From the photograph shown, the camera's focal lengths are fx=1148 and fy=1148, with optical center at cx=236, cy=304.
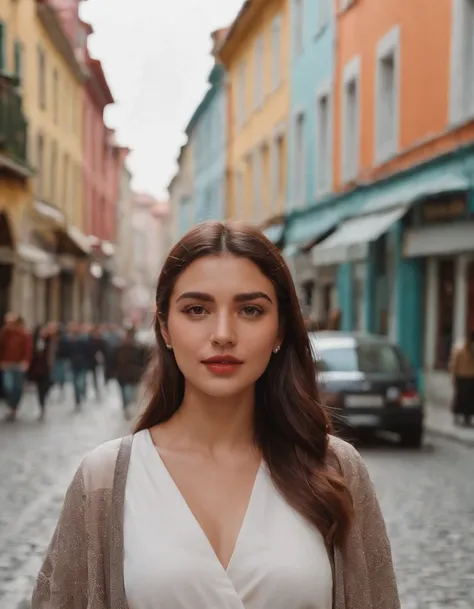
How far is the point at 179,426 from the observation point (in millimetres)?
2363

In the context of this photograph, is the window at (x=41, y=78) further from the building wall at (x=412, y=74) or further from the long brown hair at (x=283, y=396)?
the long brown hair at (x=283, y=396)

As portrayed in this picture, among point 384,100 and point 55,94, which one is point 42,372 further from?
point 55,94

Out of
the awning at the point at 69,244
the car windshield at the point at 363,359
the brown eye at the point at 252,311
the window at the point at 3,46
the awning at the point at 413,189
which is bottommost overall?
the car windshield at the point at 363,359

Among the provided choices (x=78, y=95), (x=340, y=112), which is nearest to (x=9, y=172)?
(x=340, y=112)

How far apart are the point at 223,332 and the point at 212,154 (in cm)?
4940

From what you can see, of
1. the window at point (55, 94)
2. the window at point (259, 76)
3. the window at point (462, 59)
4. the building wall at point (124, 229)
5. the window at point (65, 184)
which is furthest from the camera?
the building wall at point (124, 229)

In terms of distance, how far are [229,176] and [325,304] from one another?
597 inches

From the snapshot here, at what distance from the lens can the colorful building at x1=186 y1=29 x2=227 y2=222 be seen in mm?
46000

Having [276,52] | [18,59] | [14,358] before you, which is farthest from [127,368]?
[276,52]

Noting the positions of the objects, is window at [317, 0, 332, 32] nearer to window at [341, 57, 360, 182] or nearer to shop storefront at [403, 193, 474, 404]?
window at [341, 57, 360, 182]

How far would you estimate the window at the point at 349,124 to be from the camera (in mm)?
26141

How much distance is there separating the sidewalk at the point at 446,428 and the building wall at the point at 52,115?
15844 millimetres

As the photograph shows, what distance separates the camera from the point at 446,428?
16.3m

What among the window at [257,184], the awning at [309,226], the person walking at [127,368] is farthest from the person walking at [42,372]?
the window at [257,184]
